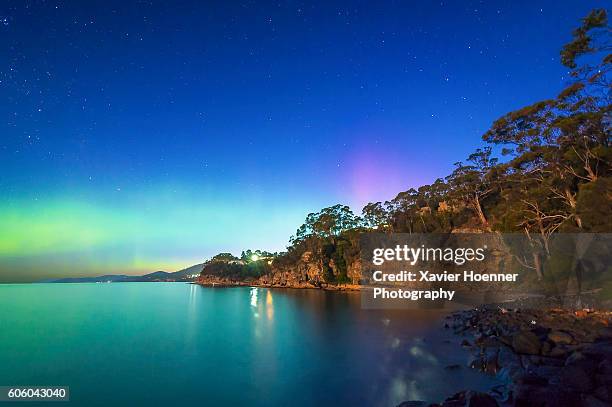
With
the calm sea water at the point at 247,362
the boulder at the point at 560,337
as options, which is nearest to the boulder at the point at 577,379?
the calm sea water at the point at 247,362

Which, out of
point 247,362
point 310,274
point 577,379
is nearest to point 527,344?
point 577,379

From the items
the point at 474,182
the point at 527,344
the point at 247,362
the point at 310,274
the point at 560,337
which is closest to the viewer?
the point at 527,344

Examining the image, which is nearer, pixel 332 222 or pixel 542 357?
pixel 542 357

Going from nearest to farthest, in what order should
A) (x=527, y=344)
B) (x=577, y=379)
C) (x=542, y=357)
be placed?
1. (x=577, y=379)
2. (x=542, y=357)
3. (x=527, y=344)

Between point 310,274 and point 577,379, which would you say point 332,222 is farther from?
point 577,379

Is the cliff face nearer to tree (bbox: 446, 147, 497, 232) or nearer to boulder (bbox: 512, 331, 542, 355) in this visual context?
tree (bbox: 446, 147, 497, 232)

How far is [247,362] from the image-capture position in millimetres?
18641

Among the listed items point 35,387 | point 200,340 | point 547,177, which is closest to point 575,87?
point 547,177

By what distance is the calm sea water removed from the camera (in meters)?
13.2

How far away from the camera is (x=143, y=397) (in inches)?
527

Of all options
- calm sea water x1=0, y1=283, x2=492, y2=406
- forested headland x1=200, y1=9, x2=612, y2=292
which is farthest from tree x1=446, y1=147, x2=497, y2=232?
calm sea water x1=0, y1=283, x2=492, y2=406

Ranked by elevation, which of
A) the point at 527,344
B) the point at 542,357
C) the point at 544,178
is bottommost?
the point at 542,357

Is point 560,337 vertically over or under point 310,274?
over

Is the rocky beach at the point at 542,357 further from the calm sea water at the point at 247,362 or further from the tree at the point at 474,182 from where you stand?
the tree at the point at 474,182
